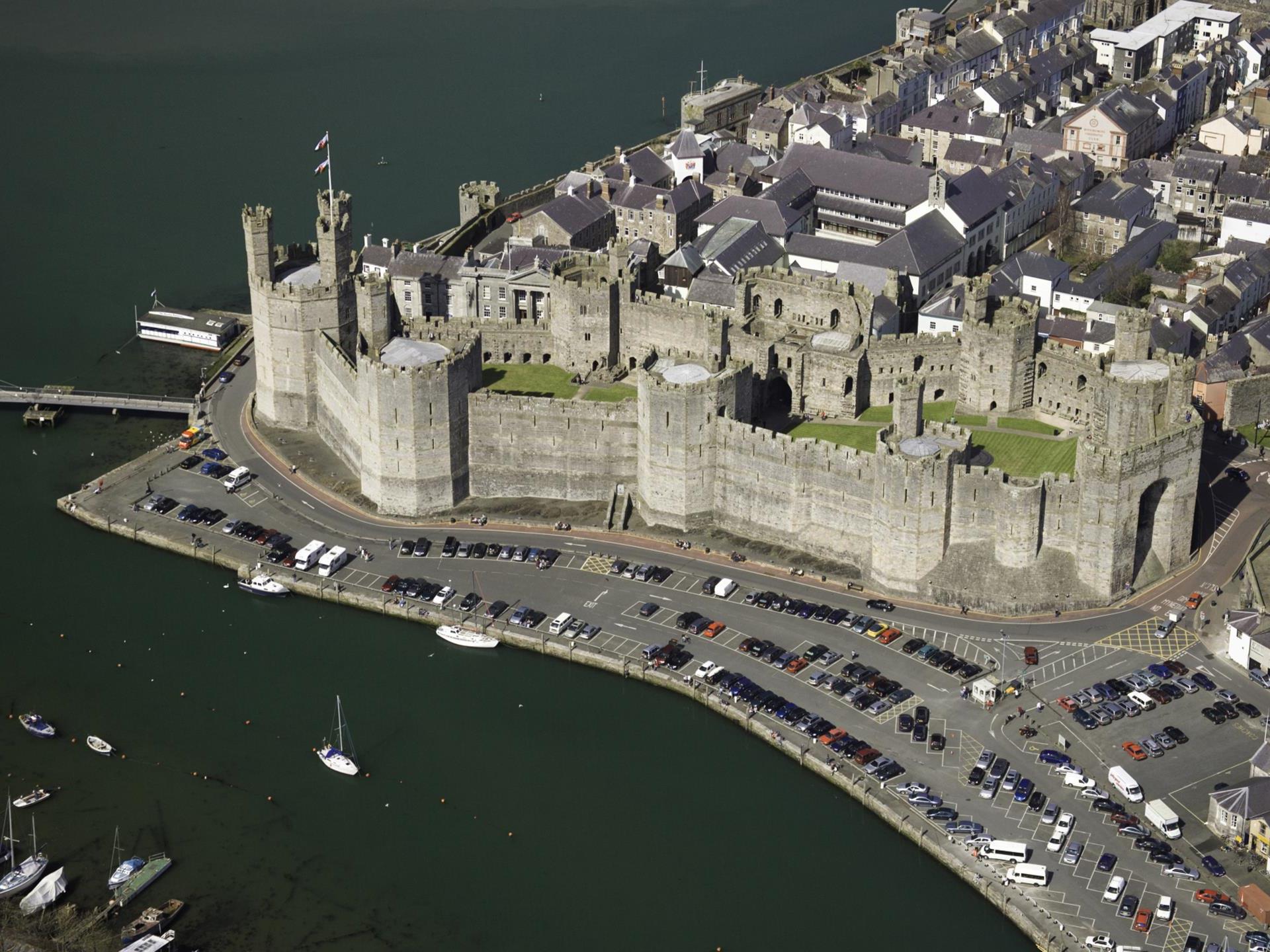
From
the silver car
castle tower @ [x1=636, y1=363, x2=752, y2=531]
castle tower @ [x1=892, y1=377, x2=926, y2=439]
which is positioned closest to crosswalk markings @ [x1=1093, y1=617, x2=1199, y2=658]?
the silver car

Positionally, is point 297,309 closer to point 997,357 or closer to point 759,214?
point 759,214

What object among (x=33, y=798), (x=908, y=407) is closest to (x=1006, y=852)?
(x=908, y=407)

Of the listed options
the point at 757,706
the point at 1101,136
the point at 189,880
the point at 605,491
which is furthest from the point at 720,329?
the point at 1101,136

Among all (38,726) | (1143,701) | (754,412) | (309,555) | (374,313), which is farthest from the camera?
(374,313)

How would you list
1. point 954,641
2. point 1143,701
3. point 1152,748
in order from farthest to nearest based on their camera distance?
point 954,641 → point 1143,701 → point 1152,748

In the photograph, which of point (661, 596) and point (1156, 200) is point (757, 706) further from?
point (1156, 200)

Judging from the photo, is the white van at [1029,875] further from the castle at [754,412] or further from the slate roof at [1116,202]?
the slate roof at [1116,202]
